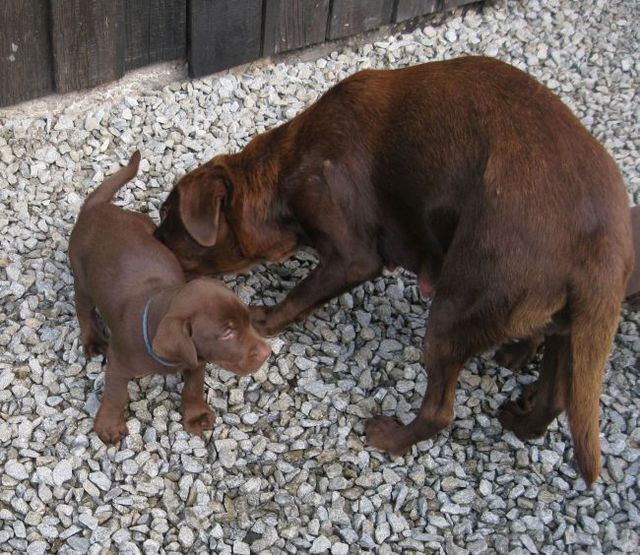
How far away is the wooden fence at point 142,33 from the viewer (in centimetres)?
442

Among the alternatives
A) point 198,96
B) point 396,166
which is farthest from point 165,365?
point 198,96

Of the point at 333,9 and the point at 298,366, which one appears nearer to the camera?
the point at 298,366

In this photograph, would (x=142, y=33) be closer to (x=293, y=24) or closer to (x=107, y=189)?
(x=293, y=24)

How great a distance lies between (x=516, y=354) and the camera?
3949 mm

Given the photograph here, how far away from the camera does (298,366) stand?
3914 mm

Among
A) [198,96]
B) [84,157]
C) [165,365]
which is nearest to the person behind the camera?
[165,365]

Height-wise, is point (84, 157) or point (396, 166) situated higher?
point (396, 166)

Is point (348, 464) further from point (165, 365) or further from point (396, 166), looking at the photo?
point (396, 166)

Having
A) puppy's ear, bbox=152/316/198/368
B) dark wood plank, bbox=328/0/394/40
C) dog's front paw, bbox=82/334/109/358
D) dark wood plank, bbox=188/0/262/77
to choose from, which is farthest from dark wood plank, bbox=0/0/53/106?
puppy's ear, bbox=152/316/198/368

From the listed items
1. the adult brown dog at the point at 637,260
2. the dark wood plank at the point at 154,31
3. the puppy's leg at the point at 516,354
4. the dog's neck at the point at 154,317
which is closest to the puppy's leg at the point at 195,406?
the dog's neck at the point at 154,317

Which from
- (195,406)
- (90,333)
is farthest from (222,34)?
(195,406)

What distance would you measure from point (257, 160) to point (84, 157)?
4.12ft

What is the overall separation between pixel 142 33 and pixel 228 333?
2221 millimetres

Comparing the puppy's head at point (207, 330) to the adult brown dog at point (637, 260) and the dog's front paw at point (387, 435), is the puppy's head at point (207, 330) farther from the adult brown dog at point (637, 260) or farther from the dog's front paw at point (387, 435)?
the adult brown dog at point (637, 260)
